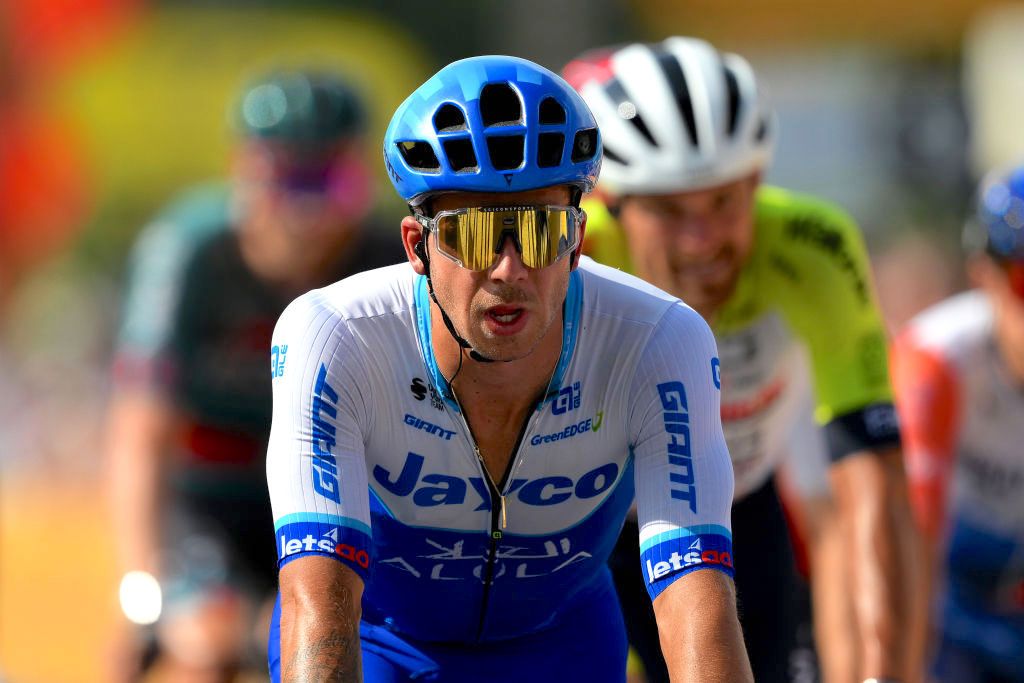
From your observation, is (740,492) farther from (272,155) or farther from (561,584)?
(272,155)

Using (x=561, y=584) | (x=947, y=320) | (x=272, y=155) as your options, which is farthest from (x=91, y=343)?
(x=561, y=584)

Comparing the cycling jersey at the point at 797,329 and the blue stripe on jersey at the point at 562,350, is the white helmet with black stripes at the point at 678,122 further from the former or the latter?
the blue stripe on jersey at the point at 562,350

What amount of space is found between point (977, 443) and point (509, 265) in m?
→ 3.46

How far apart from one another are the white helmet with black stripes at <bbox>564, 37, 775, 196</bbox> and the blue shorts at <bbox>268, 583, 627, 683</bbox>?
1.42 m

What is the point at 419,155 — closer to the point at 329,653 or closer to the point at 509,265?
the point at 509,265

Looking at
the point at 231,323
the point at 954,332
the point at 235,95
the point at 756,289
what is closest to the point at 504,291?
the point at 756,289

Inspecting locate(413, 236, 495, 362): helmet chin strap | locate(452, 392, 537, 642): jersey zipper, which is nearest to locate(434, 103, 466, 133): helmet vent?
locate(413, 236, 495, 362): helmet chin strap

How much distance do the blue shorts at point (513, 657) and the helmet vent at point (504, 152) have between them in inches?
48.1

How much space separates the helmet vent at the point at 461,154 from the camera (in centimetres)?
352

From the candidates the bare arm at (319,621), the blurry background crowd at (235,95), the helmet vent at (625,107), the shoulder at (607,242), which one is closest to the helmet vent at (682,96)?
the helmet vent at (625,107)

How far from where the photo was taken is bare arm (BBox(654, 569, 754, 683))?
Result: 3395mm

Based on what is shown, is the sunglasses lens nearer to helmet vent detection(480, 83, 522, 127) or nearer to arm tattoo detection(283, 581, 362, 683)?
helmet vent detection(480, 83, 522, 127)

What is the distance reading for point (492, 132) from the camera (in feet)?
11.5

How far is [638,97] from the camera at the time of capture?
518cm
